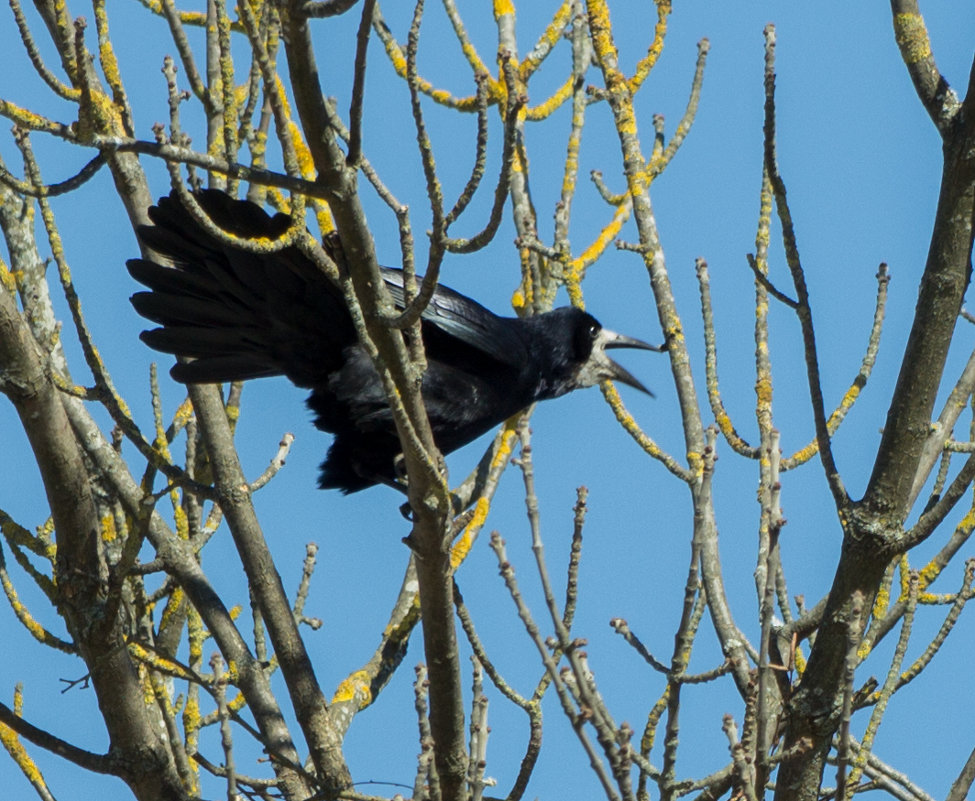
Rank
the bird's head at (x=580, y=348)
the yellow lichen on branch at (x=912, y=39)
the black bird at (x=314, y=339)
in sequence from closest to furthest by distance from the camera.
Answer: the yellow lichen on branch at (x=912, y=39) → the black bird at (x=314, y=339) → the bird's head at (x=580, y=348)

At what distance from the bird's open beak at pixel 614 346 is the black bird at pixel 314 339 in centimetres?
74

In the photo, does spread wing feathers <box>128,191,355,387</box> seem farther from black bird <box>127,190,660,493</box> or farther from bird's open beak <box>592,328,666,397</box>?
bird's open beak <box>592,328,666,397</box>

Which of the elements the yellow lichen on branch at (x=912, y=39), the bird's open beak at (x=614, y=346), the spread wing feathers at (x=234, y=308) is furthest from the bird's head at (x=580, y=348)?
the yellow lichen on branch at (x=912, y=39)

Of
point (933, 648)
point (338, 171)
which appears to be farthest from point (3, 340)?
point (933, 648)

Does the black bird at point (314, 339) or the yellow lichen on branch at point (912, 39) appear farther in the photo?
the black bird at point (314, 339)

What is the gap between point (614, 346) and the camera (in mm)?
7141

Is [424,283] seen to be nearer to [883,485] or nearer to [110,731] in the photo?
[883,485]

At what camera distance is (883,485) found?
3309 mm

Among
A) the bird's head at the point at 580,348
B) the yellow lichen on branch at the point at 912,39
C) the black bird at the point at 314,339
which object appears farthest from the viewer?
the bird's head at the point at 580,348

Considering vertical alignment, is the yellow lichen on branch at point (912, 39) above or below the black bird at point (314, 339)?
below

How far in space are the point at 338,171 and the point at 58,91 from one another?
1.95 m

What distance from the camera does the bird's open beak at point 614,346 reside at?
7000 millimetres

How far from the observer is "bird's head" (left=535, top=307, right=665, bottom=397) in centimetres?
654

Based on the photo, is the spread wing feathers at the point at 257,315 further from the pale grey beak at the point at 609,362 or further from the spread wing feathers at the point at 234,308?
the pale grey beak at the point at 609,362
